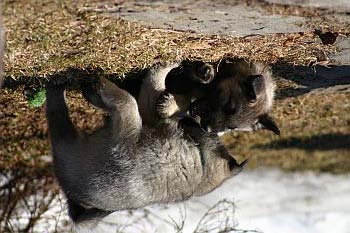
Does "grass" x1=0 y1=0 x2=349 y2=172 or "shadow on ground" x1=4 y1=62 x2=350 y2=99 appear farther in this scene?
"shadow on ground" x1=4 y1=62 x2=350 y2=99

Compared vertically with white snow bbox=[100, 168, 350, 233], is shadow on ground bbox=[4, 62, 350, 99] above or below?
above

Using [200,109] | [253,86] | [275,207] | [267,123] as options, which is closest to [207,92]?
[200,109]

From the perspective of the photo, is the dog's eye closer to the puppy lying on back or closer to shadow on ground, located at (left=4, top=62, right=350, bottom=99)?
the puppy lying on back

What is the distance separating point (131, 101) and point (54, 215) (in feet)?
9.41

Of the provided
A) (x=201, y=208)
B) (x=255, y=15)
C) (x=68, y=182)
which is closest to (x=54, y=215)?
(x=201, y=208)

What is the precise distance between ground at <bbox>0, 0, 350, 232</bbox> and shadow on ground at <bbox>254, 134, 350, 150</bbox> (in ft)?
0.86

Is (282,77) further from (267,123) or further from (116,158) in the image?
(116,158)

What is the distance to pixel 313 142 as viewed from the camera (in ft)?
27.9

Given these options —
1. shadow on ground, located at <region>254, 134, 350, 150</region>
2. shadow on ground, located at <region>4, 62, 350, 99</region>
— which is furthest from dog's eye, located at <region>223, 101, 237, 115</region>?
shadow on ground, located at <region>254, 134, 350, 150</region>

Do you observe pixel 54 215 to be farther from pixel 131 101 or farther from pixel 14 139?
pixel 131 101

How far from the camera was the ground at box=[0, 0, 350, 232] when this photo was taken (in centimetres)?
512

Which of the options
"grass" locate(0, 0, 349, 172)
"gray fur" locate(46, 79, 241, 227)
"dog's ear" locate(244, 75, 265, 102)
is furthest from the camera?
"dog's ear" locate(244, 75, 265, 102)

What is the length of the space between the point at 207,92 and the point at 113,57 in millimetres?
937

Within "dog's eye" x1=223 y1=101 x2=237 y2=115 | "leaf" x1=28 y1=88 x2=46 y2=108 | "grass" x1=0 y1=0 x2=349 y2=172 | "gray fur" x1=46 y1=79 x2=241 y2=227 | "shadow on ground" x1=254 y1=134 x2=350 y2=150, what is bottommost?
"shadow on ground" x1=254 y1=134 x2=350 y2=150
